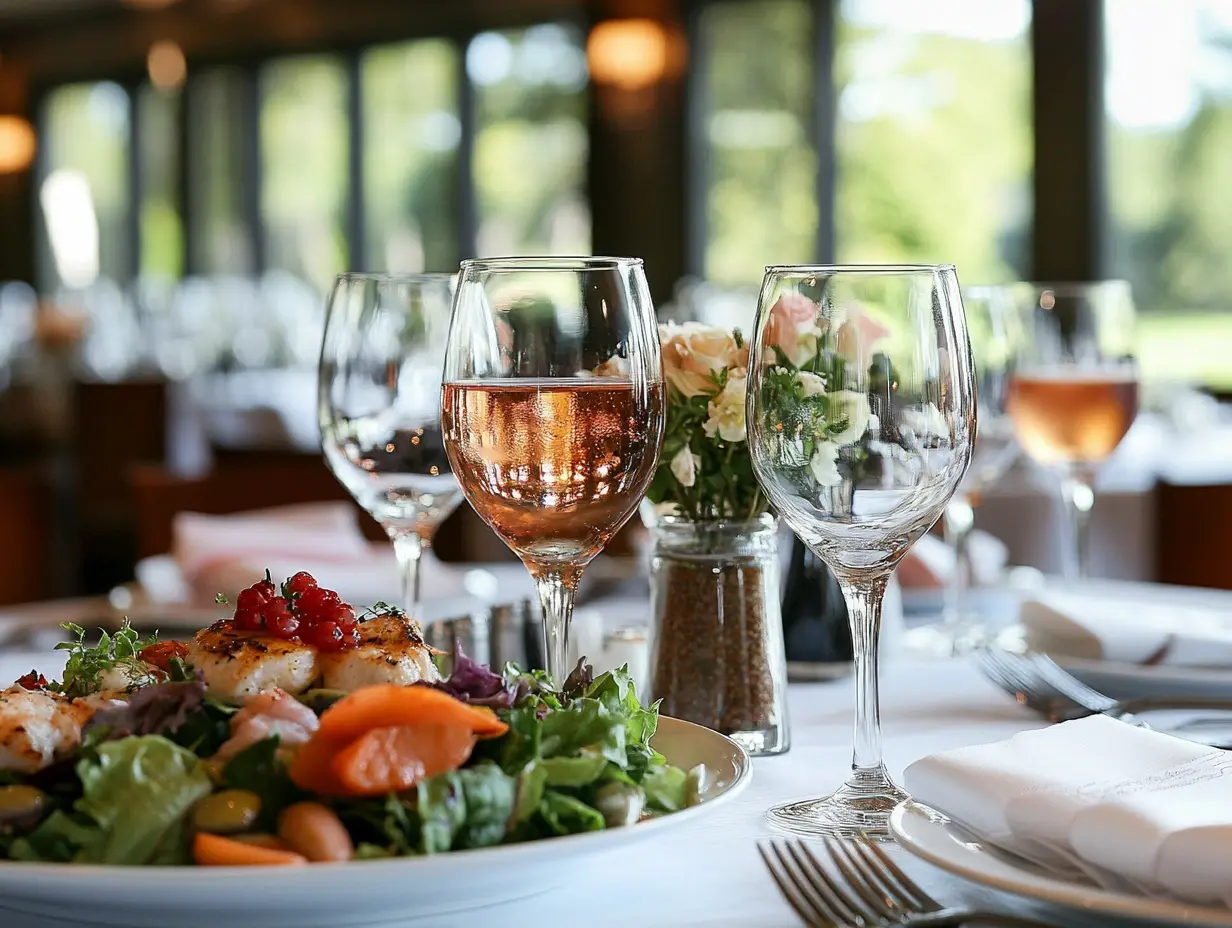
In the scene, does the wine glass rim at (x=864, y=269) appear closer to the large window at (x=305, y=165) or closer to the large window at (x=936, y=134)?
the large window at (x=936, y=134)

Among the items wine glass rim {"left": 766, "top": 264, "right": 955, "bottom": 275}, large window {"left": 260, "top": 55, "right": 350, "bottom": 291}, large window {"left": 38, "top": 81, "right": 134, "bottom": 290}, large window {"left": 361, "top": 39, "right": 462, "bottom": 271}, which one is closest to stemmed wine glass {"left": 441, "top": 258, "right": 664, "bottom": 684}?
wine glass rim {"left": 766, "top": 264, "right": 955, "bottom": 275}

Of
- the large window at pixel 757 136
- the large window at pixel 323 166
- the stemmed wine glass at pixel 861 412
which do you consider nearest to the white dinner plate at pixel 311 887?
the stemmed wine glass at pixel 861 412

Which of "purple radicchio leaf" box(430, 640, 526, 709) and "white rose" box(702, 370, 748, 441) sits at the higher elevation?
"white rose" box(702, 370, 748, 441)

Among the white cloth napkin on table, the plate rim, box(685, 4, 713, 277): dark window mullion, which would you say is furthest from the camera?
box(685, 4, 713, 277): dark window mullion

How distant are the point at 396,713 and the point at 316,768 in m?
0.04

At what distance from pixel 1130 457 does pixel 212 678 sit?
11.8 ft

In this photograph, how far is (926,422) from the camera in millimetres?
906

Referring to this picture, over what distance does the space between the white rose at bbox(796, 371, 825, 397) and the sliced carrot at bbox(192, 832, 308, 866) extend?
1.28 feet

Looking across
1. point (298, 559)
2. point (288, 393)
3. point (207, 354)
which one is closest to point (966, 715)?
point (298, 559)

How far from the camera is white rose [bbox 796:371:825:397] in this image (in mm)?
899

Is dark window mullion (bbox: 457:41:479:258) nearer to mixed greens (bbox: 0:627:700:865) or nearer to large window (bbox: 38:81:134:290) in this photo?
large window (bbox: 38:81:134:290)

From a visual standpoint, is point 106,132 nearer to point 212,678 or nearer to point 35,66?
point 35,66

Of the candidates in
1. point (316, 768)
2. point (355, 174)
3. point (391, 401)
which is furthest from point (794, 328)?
point (355, 174)

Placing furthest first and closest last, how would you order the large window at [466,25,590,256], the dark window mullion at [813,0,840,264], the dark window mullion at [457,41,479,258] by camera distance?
the dark window mullion at [457,41,479,258]
the large window at [466,25,590,256]
the dark window mullion at [813,0,840,264]
